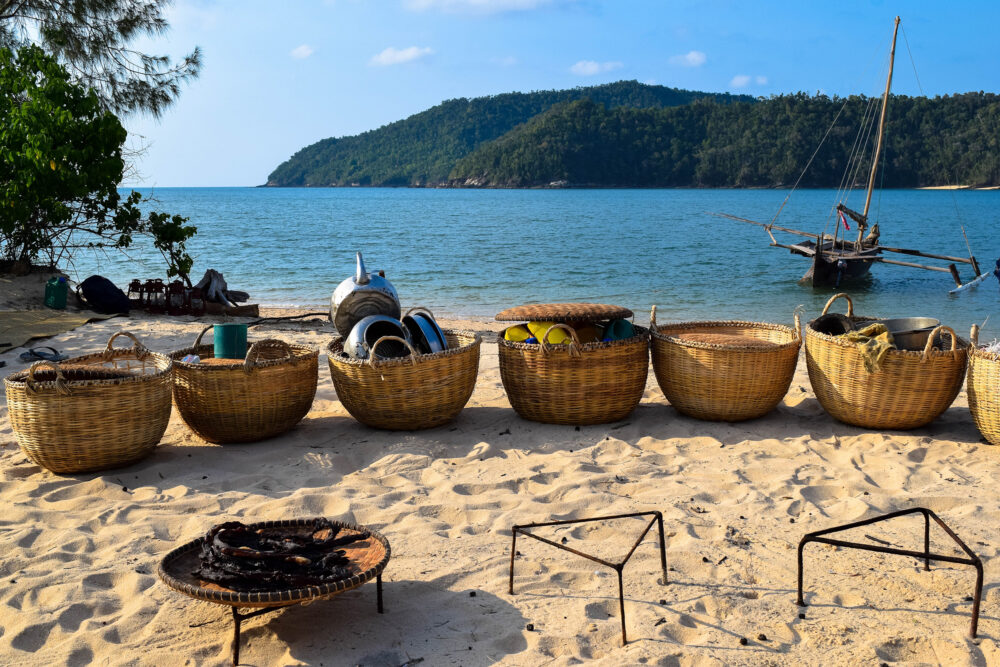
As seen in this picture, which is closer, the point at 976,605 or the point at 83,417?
the point at 976,605

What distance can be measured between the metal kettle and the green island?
50364mm

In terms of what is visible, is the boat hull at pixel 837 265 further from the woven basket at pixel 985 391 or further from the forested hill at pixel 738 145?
the forested hill at pixel 738 145

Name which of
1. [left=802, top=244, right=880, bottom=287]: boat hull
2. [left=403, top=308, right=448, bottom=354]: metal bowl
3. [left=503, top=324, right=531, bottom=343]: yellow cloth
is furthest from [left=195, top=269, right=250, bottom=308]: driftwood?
[left=802, top=244, right=880, bottom=287]: boat hull

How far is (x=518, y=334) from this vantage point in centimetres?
544

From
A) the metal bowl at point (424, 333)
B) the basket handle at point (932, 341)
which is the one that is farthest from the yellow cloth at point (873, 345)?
the metal bowl at point (424, 333)

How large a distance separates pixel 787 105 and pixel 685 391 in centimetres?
7653

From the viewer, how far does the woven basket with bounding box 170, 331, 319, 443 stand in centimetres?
479

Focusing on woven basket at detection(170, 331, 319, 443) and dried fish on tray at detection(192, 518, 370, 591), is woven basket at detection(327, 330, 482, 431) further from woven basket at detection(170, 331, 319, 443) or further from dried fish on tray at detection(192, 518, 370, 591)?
dried fish on tray at detection(192, 518, 370, 591)

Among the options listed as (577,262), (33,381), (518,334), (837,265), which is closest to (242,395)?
(33,381)

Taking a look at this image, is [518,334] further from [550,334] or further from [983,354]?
[983,354]

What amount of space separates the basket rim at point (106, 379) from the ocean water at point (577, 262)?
30.8 feet

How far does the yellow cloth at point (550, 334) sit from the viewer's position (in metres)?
5.23

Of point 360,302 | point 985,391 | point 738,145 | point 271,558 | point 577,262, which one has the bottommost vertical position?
point 577,262

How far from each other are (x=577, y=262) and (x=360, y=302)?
19.7 m
